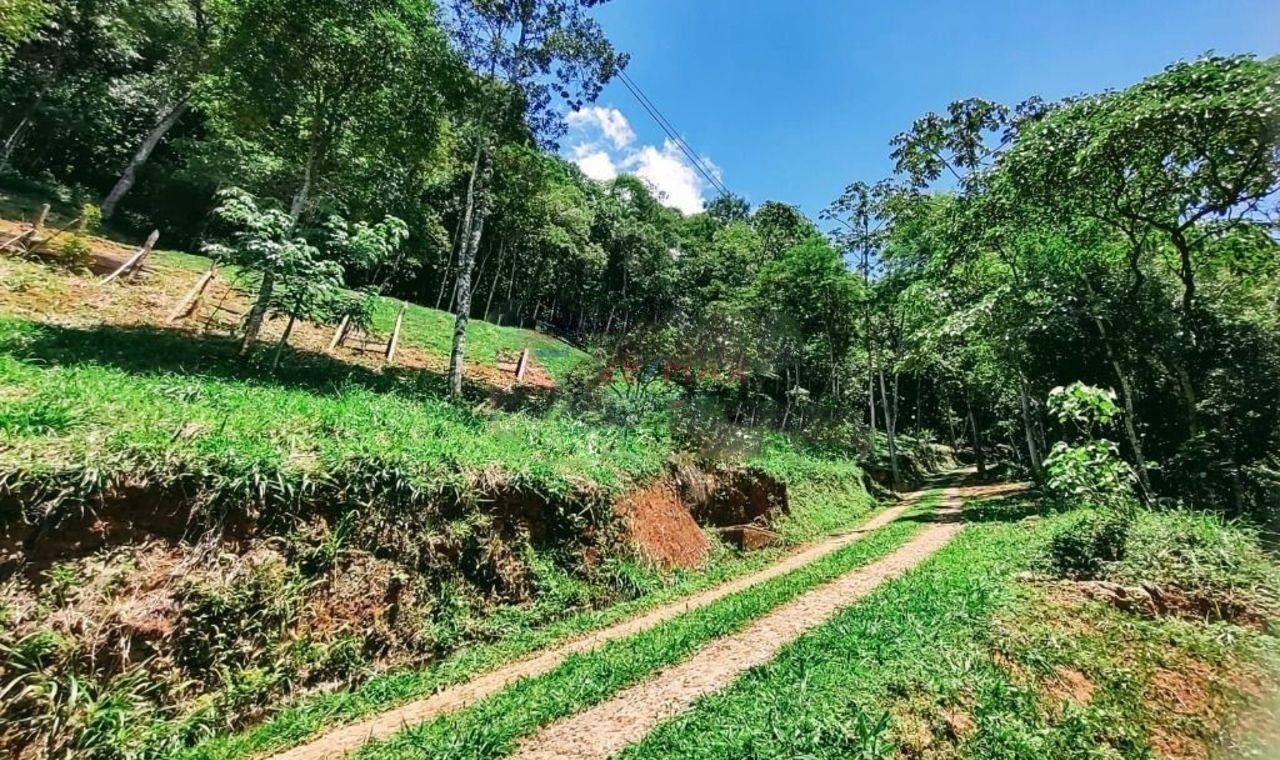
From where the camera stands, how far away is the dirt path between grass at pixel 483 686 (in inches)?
178

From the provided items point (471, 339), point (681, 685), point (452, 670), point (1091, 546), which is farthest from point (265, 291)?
point (1091, 546)

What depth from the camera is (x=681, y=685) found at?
198 inches

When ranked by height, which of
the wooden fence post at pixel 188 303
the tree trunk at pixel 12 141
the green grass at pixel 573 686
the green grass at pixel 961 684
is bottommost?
the green grass at pixel 573 686

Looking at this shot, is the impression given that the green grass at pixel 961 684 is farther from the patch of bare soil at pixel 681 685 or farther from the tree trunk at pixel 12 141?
the tree trunk at pixel 12 141

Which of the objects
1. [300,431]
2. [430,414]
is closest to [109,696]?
[300,431]

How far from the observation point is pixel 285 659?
525 centimetres

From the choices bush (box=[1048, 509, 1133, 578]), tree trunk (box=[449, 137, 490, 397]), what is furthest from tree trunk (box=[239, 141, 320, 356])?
bush (box=[1048, 509, 1133, 578])

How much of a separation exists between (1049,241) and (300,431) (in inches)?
785

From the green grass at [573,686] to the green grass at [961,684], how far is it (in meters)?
1.06

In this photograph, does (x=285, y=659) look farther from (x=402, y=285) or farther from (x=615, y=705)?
(x=402, y=285)

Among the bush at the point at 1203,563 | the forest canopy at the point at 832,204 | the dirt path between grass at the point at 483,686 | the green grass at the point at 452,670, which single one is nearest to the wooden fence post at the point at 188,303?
the forest canopy at the point at 832,204

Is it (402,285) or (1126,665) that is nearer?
(1126,665)

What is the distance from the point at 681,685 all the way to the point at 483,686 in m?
2.22

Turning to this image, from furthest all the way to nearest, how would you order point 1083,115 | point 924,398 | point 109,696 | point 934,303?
1. point 924,398
2. point 934,303
3. point 1083,115
4. point 109,696
